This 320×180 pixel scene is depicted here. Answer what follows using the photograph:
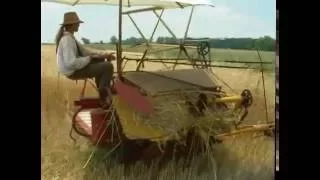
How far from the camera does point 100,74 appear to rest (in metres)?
1.60

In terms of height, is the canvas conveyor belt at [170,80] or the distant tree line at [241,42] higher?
the distant tree line at [241,42]

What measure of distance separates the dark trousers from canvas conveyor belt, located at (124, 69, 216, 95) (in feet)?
0.17

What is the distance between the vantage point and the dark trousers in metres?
1.60

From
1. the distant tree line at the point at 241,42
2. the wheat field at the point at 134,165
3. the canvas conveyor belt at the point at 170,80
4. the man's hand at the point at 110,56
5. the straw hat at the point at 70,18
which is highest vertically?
the straw hat at the point at 70,18

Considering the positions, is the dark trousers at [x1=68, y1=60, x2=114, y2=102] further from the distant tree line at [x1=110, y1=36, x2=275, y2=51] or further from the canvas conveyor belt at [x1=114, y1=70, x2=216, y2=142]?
the distant tree line at [x1=110, y1=36, x2=275, y2=51]

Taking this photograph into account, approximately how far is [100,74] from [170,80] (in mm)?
193

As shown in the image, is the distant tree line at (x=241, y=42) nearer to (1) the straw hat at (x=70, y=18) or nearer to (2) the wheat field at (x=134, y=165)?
(2) the wheat field at (x=134, y=165)

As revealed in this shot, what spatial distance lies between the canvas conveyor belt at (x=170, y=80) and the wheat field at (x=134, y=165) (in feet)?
0.08

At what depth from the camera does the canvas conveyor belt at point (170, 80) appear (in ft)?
5.32

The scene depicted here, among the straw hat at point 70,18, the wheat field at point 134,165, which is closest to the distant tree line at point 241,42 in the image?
the wheat field at point 134,165
